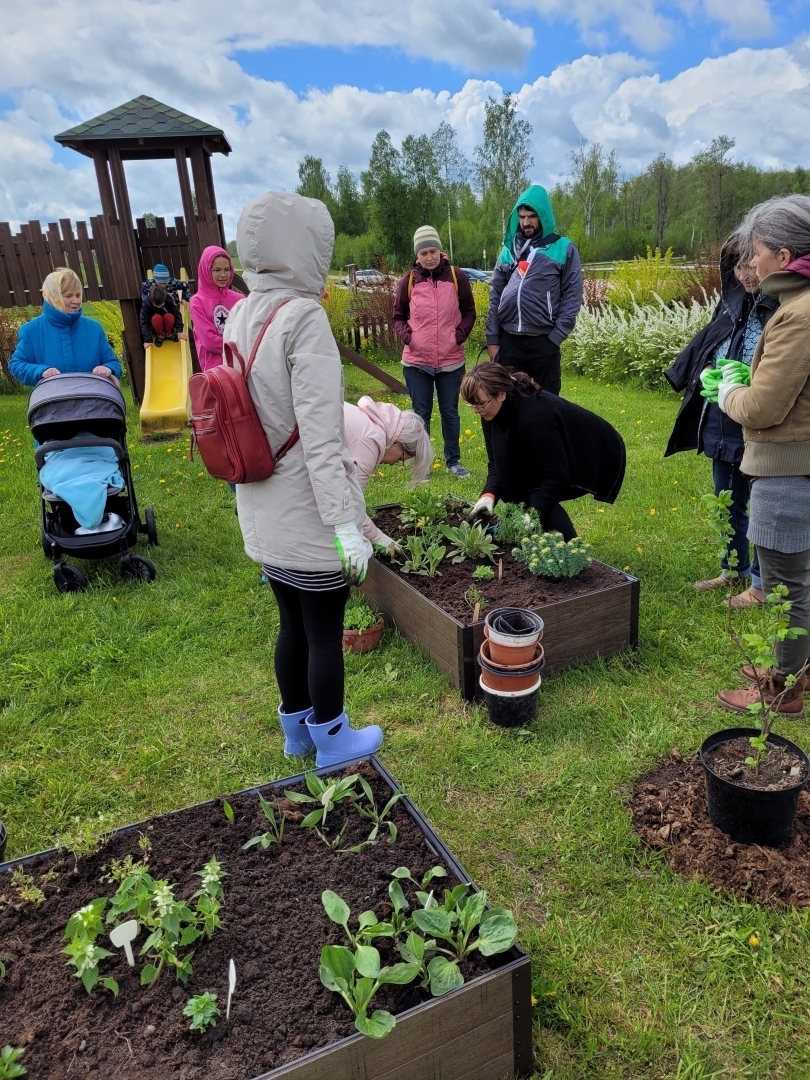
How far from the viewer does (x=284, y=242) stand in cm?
214

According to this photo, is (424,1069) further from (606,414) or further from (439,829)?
(606,414)

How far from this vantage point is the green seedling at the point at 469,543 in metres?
3.90

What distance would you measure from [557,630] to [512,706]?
500mm

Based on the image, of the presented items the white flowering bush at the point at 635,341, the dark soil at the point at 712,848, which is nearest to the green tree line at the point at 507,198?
the white flowering bush at the point at 635,341

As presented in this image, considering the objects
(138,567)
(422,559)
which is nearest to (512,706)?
(422,559)

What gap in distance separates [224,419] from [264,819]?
1.19 m

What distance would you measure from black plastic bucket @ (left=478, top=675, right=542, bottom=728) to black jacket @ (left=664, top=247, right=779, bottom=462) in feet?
5.50

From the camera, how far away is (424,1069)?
1.60 metres

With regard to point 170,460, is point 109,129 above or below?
above

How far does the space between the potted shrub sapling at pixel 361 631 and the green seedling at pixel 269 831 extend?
1483mm

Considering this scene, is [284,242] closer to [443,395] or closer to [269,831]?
[269,831]

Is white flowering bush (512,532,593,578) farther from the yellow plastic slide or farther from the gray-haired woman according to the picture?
the yellow plastic slide

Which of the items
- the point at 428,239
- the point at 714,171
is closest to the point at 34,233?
the point at 428,239

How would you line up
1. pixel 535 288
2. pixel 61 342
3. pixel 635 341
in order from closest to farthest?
pixel 61 342 → pixel 535 288 → pixel 635 341
